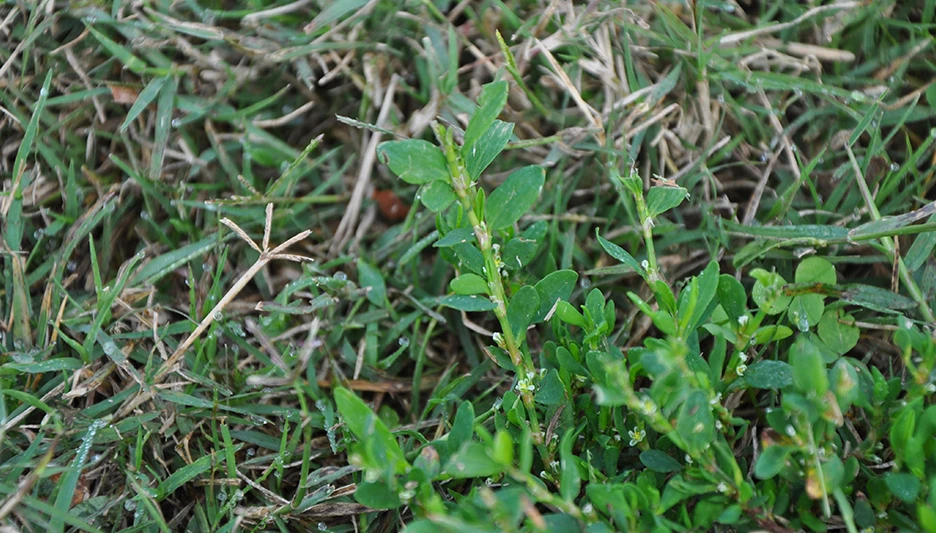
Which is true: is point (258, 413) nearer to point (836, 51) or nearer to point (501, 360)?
point (501, 360)

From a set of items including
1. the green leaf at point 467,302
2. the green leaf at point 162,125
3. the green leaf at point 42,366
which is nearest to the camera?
the green leaf at point 467,302

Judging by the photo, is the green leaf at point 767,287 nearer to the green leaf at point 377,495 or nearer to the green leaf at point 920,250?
the green leaf at point 920,250

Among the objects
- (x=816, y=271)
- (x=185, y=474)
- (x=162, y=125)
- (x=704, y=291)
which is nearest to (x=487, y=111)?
(x=704, y=291)

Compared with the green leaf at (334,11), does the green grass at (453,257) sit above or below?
below

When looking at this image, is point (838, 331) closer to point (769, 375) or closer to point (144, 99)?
point (769, 375)

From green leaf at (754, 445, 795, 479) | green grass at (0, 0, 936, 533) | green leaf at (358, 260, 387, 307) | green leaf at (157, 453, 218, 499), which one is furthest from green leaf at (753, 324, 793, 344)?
green leaf at (157, 453, 218, 499)

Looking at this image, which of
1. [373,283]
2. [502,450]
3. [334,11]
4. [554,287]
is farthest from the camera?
[334,11]

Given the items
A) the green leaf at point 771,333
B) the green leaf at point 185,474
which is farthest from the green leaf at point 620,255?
the green leaf at point 185,474
